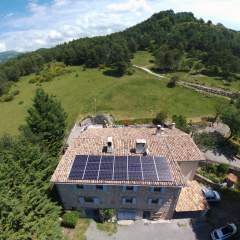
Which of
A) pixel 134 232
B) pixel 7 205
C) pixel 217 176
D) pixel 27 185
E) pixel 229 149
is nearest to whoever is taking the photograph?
pixel 7 205

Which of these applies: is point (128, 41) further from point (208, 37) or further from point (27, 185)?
point (27, 185)

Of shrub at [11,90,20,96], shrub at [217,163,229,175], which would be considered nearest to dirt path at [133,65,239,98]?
shrub at [217,163,229,175]

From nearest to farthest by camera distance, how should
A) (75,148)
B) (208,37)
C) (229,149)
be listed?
(75,148) → (229,149) → (208,37)

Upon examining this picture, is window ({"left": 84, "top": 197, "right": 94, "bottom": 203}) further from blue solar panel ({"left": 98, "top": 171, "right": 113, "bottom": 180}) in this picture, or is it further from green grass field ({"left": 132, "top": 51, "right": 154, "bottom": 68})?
green grass field ({"left": 132, "top": 51, "right": 154, "bottom": 68})

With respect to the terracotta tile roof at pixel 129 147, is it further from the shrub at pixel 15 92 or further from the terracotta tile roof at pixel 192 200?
the shrub at pixel 15 92

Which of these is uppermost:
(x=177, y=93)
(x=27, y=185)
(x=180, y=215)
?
(x=27, y=185)

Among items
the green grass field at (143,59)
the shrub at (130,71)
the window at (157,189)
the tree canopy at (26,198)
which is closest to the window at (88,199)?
the tree canopy at (26,198)

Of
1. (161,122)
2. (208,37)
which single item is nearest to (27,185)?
(161,122)
